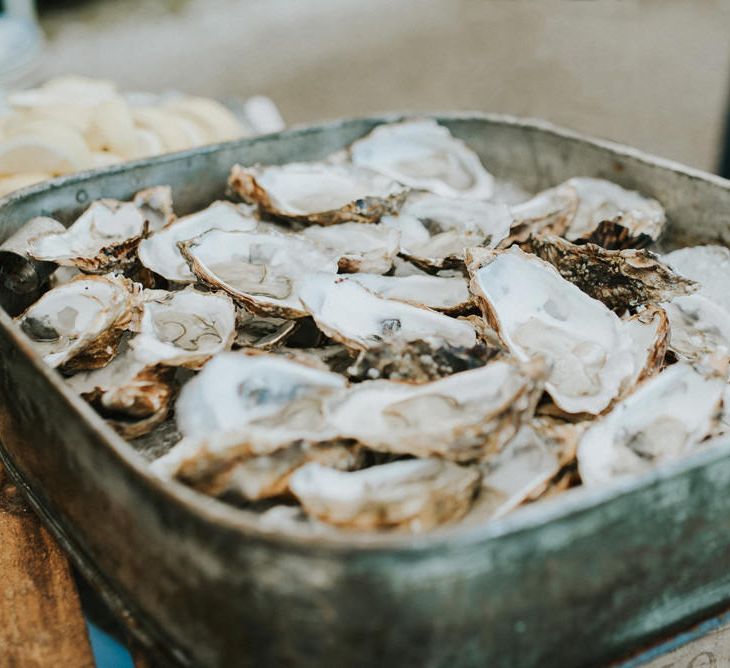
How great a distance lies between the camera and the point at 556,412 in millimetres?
848

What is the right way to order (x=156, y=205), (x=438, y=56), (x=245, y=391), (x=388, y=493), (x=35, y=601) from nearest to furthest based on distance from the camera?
(x=388, y=493)
(x=245, y=391)
(x=35, y=601)
(x=156, y=205)
(x=438, y=56)

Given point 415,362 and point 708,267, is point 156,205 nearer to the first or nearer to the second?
point 415,362

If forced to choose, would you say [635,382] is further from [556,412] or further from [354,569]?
[354,569]

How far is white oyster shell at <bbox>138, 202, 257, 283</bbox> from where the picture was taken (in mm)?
1101

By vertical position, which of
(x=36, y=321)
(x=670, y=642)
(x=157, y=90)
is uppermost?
(x=36, y=321)

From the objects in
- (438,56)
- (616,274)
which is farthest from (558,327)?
(438,56)

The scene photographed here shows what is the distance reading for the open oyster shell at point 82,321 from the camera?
0.90 meters

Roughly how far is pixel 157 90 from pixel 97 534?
12.1 ft

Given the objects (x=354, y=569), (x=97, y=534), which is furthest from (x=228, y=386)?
(x=354, y=569)

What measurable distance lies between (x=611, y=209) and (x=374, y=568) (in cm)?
91

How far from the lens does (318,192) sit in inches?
51.3

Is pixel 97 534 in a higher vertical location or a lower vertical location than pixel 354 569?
lower

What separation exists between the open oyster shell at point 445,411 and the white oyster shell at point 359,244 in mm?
320

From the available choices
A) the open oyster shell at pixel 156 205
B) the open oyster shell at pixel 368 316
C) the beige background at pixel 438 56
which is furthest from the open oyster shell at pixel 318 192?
the beige background at pixel 438 56
